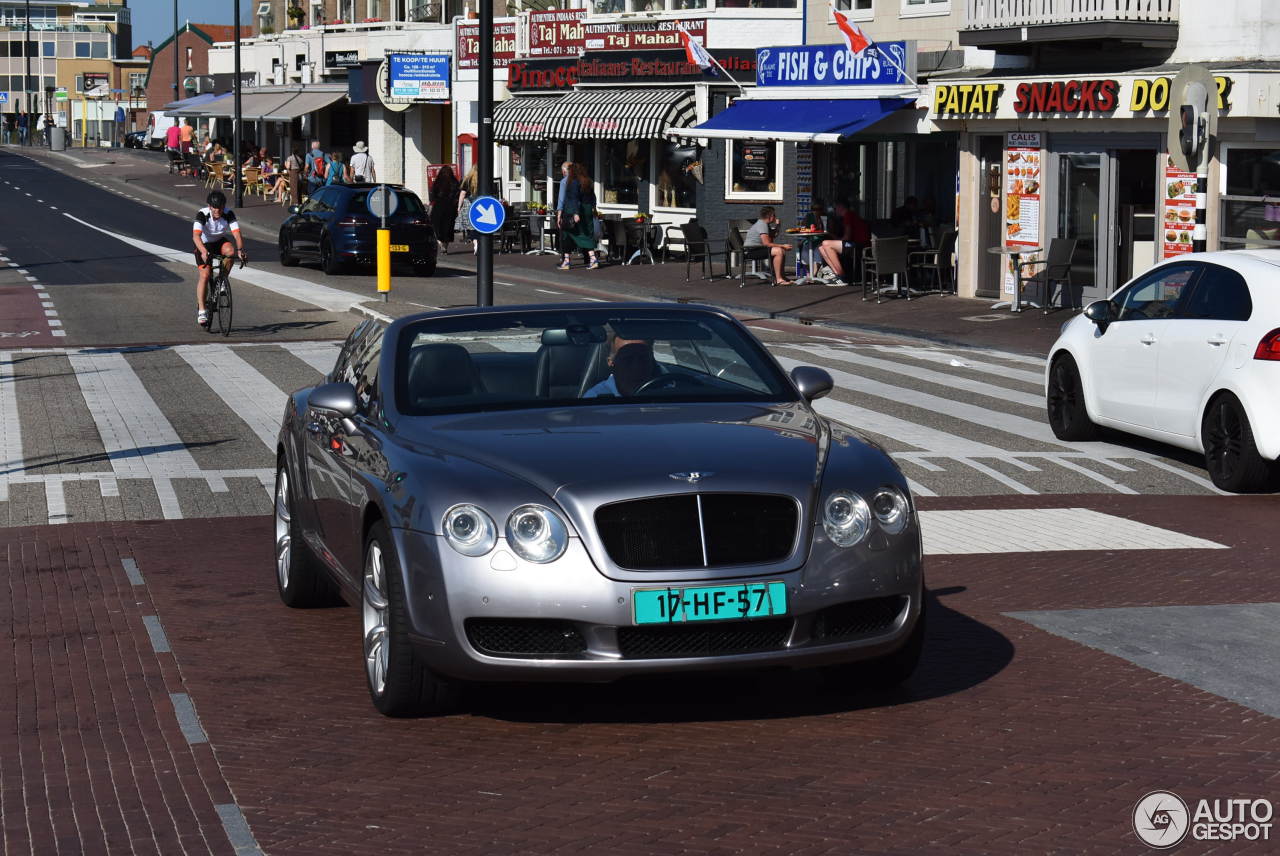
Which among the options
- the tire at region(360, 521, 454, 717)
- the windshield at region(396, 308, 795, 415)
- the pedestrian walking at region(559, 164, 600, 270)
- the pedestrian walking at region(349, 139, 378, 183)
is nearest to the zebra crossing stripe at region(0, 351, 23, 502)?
the windshield at region(396, 308, 795, 415)

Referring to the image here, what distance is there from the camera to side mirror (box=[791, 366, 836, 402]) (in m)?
7.70

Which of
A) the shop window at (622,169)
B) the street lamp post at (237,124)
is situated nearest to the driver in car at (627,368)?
the shop window at (622,169)

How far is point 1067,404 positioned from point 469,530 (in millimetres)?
9304

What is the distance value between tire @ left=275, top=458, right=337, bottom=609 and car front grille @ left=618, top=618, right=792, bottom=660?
92.7 inches

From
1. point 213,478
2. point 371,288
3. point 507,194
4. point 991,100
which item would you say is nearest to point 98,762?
point 213,478

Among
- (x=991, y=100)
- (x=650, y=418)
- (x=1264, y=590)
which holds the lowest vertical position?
(x=1264, y=590)

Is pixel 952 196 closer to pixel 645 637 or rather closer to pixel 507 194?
pixel 507 194

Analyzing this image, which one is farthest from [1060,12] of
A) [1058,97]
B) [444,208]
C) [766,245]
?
[444,208]

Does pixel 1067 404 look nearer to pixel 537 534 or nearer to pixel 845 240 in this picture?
pixel 537 534

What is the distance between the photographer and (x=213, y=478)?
41.1 feet

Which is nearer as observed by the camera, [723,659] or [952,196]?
[723,659]

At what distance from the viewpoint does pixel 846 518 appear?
642 centimetres

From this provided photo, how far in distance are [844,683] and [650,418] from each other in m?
1.17

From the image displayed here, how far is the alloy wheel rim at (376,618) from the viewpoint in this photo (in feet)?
→ 21.9
